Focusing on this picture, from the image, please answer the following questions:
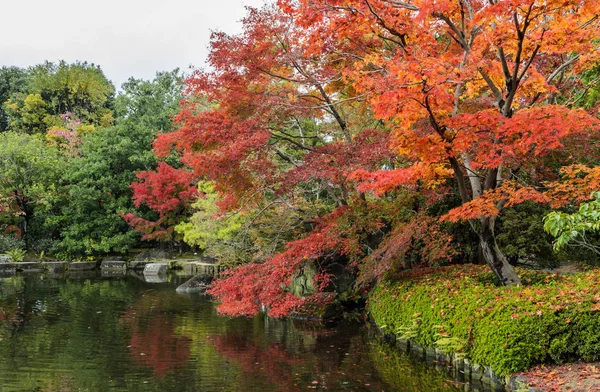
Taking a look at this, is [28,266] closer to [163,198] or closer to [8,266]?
[8,266]

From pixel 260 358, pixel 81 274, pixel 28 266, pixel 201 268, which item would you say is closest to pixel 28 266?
pixel 28 266

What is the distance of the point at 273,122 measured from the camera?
33.6 ft

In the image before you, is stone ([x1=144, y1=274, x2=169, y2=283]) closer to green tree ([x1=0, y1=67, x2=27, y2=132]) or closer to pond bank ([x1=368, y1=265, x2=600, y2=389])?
pond bank ([x1=368, y1=265, x2=600, y2=389])

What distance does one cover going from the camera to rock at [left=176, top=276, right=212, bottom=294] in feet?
54.6

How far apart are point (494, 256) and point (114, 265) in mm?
20615

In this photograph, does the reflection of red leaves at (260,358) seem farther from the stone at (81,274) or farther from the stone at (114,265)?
the stone at (114,265)

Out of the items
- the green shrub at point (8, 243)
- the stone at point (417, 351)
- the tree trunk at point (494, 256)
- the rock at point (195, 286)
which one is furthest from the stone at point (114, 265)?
the tree trunk at point (494, 256)

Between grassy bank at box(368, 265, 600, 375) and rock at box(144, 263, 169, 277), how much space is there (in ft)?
50.8

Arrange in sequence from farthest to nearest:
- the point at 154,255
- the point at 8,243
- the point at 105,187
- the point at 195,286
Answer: the point at 154,255, the point at 105,187, the point at 8,243, the point at 195,286

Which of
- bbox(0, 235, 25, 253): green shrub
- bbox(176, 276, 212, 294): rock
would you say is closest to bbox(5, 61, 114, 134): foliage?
bbox(0, 235, 25, 253): green shrub

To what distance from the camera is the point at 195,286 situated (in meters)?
17.0

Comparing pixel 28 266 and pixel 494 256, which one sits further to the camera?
pixel 28 266

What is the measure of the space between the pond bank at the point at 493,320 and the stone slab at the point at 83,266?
18522 millimetres

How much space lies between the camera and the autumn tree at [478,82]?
6.05 metres
